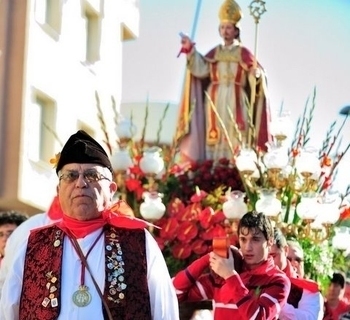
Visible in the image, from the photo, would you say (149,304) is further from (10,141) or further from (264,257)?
(10,141)

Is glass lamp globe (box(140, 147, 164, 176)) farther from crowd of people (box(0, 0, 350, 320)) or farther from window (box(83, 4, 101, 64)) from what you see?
window (box(83, 4, 101, 64))

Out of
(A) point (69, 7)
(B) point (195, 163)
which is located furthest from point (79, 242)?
(A) point (69, 7)

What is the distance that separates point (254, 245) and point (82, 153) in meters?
1.36

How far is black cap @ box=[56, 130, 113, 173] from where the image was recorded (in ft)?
16.6

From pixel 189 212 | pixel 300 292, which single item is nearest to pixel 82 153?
pixel 300 292

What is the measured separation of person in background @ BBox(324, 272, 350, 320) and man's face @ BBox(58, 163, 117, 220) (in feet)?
12.6

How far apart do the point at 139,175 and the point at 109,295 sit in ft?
16.3

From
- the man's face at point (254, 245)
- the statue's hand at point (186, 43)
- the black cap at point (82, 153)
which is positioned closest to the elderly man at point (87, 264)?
the black cap at point (82, 153)

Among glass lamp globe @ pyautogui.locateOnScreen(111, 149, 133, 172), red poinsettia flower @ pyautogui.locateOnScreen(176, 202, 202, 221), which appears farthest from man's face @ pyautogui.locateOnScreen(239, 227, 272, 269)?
glass lamp globe @ pyautogui.locateOnScreen(111, 149, 133, 172)

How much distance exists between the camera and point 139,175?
32.4ft

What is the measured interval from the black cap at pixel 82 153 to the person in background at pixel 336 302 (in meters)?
3.83

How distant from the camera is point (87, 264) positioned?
497 cm

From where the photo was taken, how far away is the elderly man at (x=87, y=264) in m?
4.92

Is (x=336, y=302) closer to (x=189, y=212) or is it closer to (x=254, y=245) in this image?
(x=189, y=212)
